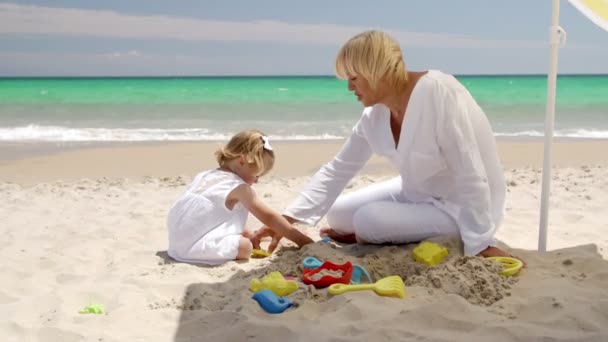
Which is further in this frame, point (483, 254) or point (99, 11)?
point (99, 11)

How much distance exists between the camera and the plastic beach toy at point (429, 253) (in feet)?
10.1

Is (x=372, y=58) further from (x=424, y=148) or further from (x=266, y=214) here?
(x=266, y=214)

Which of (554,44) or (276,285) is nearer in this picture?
(276,285)

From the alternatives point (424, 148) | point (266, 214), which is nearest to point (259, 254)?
point (266, 214)

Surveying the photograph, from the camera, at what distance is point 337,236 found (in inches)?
158

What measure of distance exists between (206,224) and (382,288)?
126 cm

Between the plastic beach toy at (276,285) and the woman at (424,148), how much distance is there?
772 mm

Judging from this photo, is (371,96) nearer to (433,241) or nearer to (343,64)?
(343,64)

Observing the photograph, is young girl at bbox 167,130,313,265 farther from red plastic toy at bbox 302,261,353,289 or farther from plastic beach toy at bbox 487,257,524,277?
plastic beach toy at bbox 487,257,524,277

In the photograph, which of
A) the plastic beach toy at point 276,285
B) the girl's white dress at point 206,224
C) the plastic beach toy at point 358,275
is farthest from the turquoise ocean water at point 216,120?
the plastic beach toy at point 276,285

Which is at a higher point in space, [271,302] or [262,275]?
[271,302]

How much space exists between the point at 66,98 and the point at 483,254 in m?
24.3

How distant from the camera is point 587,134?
1245 cm

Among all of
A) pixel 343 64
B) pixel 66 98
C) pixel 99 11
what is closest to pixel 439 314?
pixel 343 64
